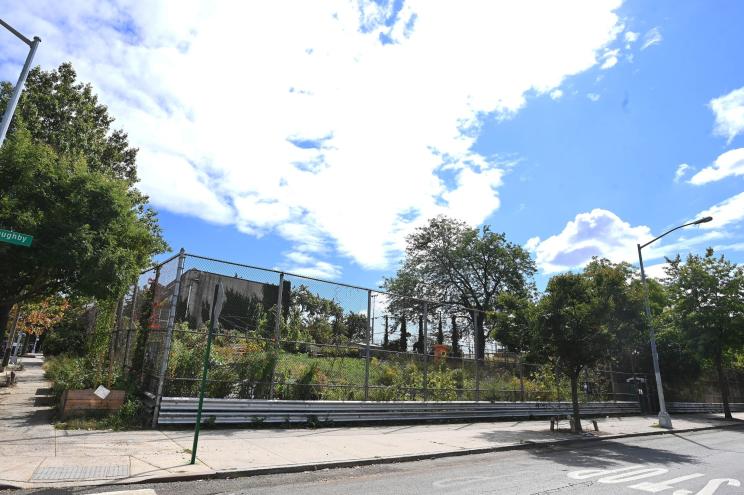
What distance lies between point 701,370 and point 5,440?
36.1m

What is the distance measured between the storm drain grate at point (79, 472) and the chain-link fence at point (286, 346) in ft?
10.5

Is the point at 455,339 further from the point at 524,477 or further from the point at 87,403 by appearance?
the point at 87,403

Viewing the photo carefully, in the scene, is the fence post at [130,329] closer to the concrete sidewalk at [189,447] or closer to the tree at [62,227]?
the tree at [62,227]

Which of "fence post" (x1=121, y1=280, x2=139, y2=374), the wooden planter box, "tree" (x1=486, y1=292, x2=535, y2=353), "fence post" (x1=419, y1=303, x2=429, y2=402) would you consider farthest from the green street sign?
"tree" (x1=486, y1=292, x2=535, y2=353)

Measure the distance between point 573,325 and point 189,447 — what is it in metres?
12.1

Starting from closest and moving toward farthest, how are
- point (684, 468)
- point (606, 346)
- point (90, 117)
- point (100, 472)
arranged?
point (100, 472)
point (684, 468)
point (606, 346)
point (90, 117)

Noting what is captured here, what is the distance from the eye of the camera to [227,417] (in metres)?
11.0

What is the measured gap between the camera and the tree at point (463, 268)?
44.9 meters

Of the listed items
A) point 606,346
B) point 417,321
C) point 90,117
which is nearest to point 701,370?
point 606,346

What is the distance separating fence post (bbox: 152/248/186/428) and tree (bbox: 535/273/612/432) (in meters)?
11.4

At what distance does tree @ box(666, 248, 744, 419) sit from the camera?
24.6 meters

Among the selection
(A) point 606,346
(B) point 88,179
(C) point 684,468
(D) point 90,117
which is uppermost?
(D) point 90,117

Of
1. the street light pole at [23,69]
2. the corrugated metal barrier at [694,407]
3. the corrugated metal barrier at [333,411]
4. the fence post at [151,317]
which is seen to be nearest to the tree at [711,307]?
the corrugated metal barrier at [694,407]

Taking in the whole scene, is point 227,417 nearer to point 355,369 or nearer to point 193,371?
point 193,371
